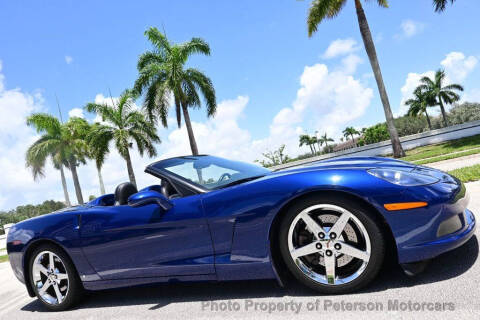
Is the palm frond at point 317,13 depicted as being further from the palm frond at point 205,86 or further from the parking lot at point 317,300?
the parking lot at point 317,300

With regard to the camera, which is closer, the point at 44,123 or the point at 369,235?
the point at 369,235

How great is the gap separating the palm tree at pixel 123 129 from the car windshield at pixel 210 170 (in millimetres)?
24494

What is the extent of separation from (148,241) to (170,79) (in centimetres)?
2056

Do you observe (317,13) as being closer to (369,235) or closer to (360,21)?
(360,21)

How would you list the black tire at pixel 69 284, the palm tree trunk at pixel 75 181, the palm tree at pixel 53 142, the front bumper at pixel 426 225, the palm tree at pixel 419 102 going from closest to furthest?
the front bumper at pixel 426 225 < the black tire at pixel 69 284 < the palm tree at pixel 53 142 < the palm tree trunk at pixel 75 181 < the palm tree at pixel 419 102

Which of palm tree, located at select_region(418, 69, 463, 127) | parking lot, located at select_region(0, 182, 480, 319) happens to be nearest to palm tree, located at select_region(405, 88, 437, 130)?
palm tree, located at select_region(418, 69, 463, 127)

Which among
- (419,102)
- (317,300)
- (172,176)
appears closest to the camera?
(317,300)

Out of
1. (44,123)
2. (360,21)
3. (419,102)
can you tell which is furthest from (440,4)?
(419,102)

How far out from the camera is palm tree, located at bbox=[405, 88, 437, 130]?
5315 centimetres

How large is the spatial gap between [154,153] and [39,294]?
25822mm

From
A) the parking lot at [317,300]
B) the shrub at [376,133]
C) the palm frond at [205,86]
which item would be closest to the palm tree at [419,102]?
the shrub at [376,133]

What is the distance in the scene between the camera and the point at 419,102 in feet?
186

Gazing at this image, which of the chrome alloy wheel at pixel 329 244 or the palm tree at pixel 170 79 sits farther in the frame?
the palm tree at pixel 170 79

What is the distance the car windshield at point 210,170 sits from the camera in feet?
9.77
